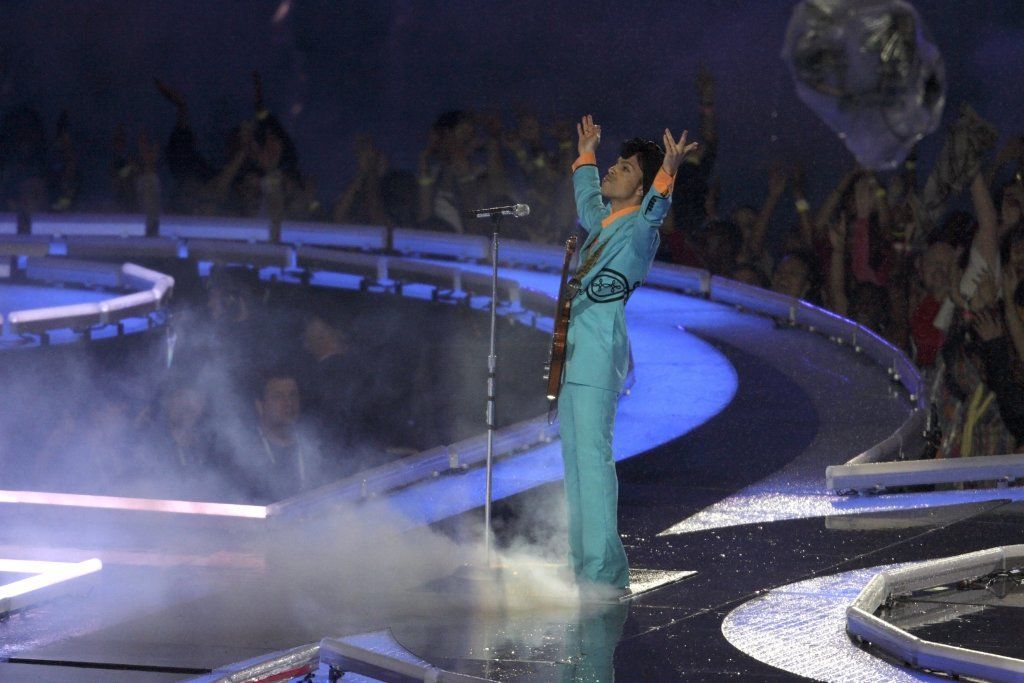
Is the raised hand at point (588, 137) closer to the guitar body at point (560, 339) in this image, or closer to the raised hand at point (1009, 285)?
the guitar body at point (560, 339)

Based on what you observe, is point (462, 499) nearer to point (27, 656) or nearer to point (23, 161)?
point (27, 656)

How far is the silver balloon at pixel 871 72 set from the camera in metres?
4.53

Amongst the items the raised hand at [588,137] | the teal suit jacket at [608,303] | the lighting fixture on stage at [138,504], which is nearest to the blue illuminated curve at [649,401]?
the lighting fixture on stage at [138,504]

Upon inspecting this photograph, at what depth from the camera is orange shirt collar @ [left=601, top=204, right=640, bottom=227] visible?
15.2 ft

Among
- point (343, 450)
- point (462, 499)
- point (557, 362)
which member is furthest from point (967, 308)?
point (557, 362)

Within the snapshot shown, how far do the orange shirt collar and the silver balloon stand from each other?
677mm

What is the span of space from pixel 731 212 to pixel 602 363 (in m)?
8.09

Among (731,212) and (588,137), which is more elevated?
(588,137)

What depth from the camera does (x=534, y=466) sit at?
20.8ft

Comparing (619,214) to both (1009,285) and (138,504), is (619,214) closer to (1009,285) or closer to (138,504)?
(138,504)

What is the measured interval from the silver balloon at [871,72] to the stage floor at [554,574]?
1486 millimetres

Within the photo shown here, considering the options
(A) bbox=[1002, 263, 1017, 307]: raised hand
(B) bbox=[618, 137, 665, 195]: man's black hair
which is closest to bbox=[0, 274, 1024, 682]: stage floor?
(B) bbox=[618, 137, 665, 195]: man's black hair

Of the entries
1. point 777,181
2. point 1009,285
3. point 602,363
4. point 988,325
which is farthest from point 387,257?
point 602,363

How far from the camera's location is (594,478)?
15.0 feet
